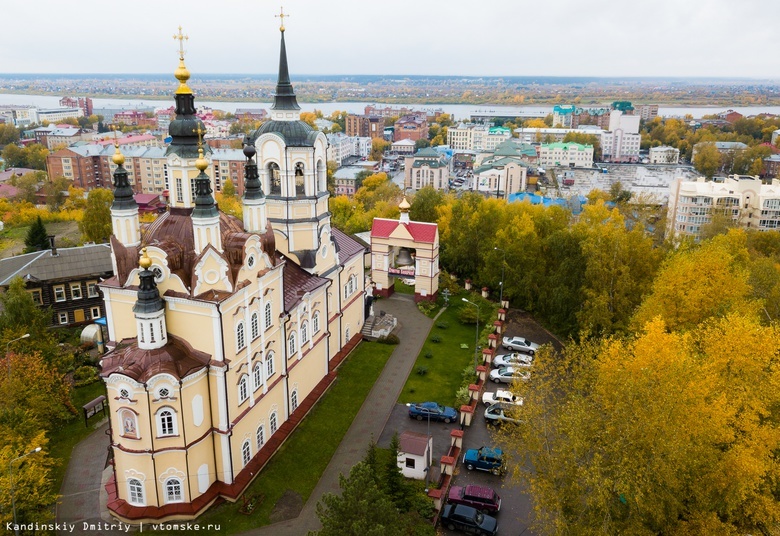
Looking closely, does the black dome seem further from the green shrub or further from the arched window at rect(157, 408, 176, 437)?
the arched window at rect(157, 408, 176, 437)

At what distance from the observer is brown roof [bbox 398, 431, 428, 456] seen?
22.4 metres

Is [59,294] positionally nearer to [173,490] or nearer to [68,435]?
[68,435]

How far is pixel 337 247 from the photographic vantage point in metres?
30.8

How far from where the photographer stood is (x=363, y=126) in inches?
6422

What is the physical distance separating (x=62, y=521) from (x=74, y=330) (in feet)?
55.5

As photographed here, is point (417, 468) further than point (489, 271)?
No

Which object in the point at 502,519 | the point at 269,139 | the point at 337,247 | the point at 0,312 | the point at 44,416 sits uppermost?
the point at 269,139

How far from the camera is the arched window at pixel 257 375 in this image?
22141 mm

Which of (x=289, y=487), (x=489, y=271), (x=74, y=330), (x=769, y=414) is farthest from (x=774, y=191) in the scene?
(x=74, y=330)

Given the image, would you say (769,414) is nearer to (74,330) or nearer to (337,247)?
(337,247)

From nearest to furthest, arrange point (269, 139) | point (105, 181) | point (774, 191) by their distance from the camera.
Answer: point (269, 139), point (774, 191), point (105, 181)

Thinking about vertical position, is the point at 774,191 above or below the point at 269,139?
below

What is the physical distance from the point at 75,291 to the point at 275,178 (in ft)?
51.8

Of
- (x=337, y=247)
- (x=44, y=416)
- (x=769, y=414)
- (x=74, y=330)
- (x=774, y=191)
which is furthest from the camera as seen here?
(x=774, y=191)
